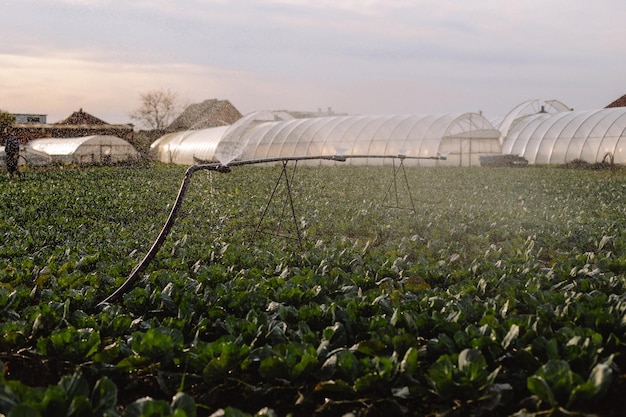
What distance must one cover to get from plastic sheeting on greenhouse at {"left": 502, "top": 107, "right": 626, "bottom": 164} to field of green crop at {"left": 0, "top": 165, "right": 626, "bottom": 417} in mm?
20806

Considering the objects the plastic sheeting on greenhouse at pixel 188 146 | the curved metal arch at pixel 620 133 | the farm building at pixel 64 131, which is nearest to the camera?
the curved metal arch at pixel 620 133

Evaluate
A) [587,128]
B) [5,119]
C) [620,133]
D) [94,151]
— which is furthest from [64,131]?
[620,133]

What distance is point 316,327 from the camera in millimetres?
3855

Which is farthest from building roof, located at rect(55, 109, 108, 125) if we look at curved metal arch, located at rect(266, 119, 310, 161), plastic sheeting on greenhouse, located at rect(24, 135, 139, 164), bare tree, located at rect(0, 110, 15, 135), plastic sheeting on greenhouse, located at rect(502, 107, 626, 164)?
plastic sheeting on greenhouse, located at rect(502, 107, 626, 164)

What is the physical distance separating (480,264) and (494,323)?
2.12 metres

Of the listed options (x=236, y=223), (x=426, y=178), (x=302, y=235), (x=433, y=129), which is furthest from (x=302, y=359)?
(x=433, y=129)

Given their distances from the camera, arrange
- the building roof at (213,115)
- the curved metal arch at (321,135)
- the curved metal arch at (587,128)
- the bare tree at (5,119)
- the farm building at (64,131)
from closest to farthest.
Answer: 1. the curved metal arch at (587,128)
2. the curved metal arch at (321,135)
3. the bare tree at (5,119)
4. the farm building at (64,131)
5. the building roof at (213,115)

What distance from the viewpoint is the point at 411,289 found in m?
4.88

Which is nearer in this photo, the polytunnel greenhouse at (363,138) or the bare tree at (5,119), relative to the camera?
the polytunnel greenhouse at (363,138)

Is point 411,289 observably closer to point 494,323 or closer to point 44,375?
point 494,323

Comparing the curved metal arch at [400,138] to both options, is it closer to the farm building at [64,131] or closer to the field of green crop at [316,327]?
the field of green crop at [316,327]

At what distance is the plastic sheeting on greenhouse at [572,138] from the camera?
26.8 m

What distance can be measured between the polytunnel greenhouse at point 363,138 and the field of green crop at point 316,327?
67.7 ft

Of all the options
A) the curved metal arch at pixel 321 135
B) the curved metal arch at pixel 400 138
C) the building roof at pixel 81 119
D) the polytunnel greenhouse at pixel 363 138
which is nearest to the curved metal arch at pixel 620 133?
the polytunnel greenhouse at pixel 363 138
